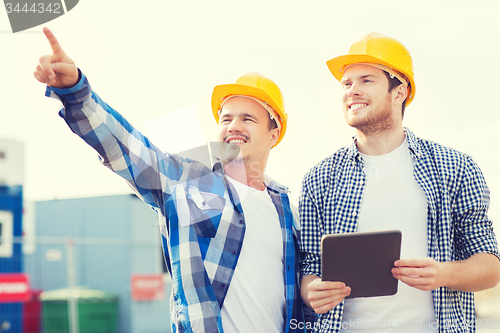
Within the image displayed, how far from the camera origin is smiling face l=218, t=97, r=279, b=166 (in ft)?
12.3

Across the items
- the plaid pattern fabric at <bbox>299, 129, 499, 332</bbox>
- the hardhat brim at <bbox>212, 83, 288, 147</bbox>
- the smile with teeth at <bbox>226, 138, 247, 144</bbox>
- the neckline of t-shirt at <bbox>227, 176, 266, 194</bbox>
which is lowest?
the plaid pattern fabric at <bbox>299, 129, 499, 332</bbox>

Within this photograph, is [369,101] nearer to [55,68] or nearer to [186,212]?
[186,212]

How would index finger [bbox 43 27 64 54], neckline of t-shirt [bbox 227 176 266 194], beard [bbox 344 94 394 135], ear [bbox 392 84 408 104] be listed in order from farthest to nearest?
neckline of t-shirt [bbox 227 176 266 194] → ear [bbox 392 84 408 104] → beard [bbox 344 94 394 135] → index finger [bbox 43 27 64 54]

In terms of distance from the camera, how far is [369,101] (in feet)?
10.6

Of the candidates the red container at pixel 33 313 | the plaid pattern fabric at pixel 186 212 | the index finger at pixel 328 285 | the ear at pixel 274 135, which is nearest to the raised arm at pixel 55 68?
the plaid pattern fabric at pixel 186 212

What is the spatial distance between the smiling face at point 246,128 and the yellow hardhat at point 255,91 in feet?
0.21

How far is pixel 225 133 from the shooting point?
3742 mm

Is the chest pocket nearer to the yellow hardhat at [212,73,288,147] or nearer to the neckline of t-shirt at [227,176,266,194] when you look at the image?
the neckline of t-shirt at [227,176,266,194]

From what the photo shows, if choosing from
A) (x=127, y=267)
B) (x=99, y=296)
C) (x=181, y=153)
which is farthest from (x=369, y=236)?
(x=127, y=267)

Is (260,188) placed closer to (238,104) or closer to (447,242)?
(238,104)

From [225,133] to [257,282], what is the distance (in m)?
1.24

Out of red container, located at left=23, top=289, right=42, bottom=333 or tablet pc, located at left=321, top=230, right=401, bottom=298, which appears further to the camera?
red container, located at left=23, top=289, right=42, bottom=333

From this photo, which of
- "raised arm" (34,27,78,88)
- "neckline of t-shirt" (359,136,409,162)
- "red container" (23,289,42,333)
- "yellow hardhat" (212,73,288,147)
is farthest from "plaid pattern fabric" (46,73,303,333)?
"red container" (23,289,42,333)

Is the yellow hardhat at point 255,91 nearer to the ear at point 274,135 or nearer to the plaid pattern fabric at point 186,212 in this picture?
the ear at point 274,135
